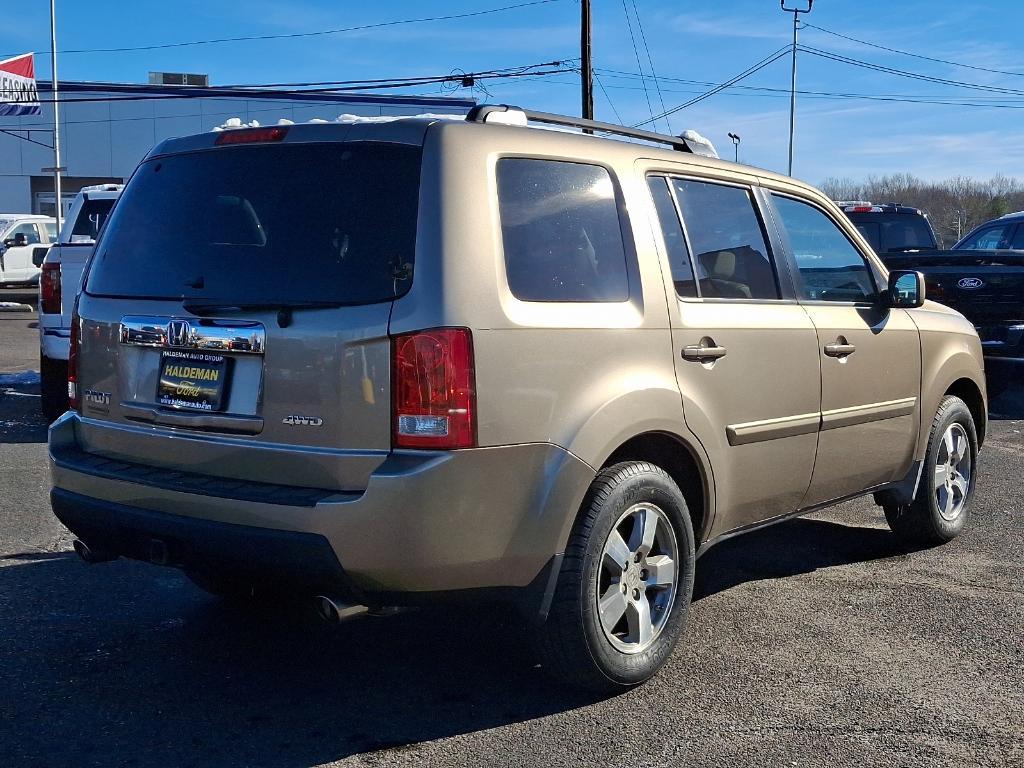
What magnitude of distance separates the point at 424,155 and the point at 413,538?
1.17 metres

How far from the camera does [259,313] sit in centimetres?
366

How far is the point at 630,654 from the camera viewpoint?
4027mm

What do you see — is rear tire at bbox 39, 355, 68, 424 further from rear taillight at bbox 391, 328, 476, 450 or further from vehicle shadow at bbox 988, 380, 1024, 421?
vehicle shadow at bbox 988, 380, 1024, 421

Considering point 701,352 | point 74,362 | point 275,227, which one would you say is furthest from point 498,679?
point 74,362

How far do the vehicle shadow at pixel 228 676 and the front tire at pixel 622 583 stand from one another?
16 centimetres

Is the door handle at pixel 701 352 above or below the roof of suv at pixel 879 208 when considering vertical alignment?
below

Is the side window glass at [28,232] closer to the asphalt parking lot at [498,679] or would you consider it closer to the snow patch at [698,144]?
the asphalt parking lot at [498,679]

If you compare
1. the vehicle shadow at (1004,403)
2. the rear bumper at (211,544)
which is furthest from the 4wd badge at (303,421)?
the vehicle shadow at (1004,403)

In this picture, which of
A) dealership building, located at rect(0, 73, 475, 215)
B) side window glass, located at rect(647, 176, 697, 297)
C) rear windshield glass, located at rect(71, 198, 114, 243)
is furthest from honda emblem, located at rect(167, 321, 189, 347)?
dealership building, located at rect(0, 73, 475, 215)

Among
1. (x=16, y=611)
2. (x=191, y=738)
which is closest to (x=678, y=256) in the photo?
(x=191, y=738)

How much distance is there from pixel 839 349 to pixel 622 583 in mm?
1729

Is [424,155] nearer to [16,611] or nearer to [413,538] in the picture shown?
[413,538]

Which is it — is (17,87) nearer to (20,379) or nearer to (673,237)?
(20,379)

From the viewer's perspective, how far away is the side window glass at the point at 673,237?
4.34 metres
